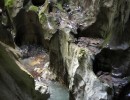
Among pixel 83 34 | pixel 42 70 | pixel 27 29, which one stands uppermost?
pixel 83 34

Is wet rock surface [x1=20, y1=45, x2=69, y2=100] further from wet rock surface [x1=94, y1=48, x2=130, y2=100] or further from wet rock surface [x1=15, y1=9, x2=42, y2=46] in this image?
wet rock surface [x1=94, y1=48, x2=130, y2=100]

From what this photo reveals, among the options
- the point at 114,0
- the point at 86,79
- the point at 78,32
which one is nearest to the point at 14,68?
the point at 86,79

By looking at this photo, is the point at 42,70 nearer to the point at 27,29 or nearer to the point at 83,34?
the point at 83,34

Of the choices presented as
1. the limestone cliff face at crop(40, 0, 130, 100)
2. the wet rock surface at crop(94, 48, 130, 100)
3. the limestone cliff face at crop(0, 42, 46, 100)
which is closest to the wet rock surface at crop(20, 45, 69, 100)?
the limestone cliff face at crop(40, 0, 130, 100)

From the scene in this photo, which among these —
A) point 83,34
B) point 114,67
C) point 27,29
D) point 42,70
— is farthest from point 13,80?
point 27,29

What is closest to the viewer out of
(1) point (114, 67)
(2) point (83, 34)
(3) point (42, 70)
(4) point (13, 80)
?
(4) point (13, 80)

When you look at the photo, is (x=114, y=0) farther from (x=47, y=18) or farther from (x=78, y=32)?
(x=47, y=18)

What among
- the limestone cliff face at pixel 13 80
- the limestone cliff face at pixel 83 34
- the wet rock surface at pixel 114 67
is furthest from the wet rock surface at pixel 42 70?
the limestone cliff face at pixel 13 80

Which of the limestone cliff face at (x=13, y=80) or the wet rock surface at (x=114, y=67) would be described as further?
the wet rock surface at (x=114, y=67)

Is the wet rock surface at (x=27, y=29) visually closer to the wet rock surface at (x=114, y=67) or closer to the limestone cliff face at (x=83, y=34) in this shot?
A: the limestone cliff face at (x=83, y=34)

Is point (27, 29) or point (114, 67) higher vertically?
point (114, 67)

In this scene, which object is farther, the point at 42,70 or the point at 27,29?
the point at 27,29

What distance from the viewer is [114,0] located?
1075cm

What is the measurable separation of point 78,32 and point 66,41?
2.78 ft
